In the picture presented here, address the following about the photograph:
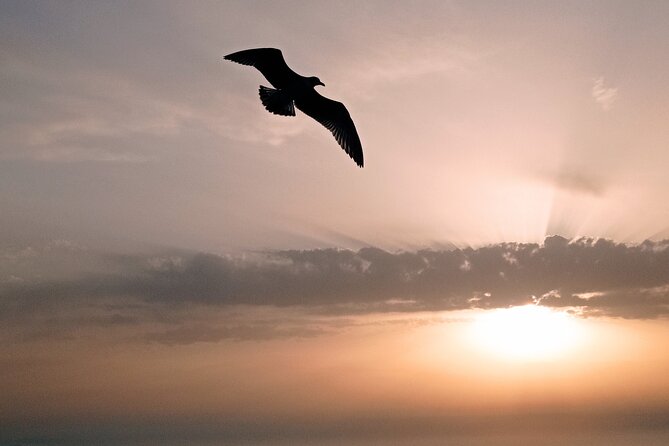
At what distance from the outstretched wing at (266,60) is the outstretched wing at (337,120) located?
→ 94.9 inches

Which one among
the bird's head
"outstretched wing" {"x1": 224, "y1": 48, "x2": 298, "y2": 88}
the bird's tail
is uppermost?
"outstretched wing" {"x1": 224, "y1": 48, "x2": 298, "y2": 88}

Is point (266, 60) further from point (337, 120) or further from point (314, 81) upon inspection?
point (337, 120)

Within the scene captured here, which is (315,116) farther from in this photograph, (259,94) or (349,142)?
(259,94)

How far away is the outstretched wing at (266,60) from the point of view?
31.2 metres

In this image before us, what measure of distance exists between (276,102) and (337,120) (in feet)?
15.8

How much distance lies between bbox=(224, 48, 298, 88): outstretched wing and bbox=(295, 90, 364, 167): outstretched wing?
7.91ft

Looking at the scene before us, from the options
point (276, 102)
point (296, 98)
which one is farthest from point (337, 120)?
point (276, 102)

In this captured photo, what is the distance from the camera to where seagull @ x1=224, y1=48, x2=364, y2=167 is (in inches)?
1226

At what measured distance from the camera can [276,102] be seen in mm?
31109

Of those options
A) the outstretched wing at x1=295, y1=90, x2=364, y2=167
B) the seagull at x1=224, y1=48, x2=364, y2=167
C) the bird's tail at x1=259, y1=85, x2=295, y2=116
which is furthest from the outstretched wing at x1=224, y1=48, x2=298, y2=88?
the outstretched wing at x1=295, y1=90, x2=364, y2=167

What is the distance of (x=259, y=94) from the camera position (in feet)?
101

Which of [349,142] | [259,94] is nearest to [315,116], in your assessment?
[349,142]

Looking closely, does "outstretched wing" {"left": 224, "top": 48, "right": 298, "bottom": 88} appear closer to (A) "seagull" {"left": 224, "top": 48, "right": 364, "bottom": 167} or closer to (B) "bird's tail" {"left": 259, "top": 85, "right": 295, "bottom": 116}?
(A) "seagull" {"left": 224, "top": 48, "right": 364, "bottom": 167}

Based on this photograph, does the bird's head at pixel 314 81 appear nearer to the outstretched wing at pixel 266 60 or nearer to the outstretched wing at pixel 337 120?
the outstretched wing at pixel 337 120
